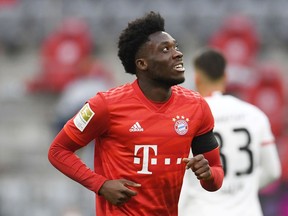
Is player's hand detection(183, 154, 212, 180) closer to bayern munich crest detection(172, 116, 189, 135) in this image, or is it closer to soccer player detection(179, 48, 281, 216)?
bayern munich crest detection(172, 116, 189, 135)

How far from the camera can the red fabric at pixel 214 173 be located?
576 cm

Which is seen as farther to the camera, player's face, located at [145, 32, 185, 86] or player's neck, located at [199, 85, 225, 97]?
player's neck, located at [199, 85, 225, 97]

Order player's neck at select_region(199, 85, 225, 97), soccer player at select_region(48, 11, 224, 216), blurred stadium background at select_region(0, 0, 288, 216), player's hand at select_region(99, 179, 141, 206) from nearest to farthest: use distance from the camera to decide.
A: player's hand at select_region(99, 179, 141, 206), soccer player at select_region(48, 11, 224, 216), player's neck at select_region(199, 85, 225, 97), blurred stadium background at select_region(0, 0, 288, 216)

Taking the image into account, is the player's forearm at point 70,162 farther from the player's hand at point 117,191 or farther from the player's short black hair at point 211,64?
the player's short black hair at point 211,64

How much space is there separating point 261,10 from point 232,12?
1.41ft

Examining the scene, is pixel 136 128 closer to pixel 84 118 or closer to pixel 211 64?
pixel 84 118

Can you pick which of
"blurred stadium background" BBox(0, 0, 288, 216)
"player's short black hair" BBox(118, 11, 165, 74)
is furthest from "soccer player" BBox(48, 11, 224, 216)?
"blurred stadium background" BBox(0, 0, 288, 216)

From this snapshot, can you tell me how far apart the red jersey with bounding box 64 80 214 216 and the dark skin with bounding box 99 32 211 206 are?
77 millimetres

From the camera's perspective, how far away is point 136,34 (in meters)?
5.72

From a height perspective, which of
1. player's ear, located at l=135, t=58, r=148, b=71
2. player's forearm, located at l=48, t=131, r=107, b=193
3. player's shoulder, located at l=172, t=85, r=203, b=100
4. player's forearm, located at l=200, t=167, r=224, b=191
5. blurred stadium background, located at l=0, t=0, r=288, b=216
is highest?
player's ear, located at l=135, t=58, r=148, b=71

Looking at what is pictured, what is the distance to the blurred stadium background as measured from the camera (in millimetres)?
13727

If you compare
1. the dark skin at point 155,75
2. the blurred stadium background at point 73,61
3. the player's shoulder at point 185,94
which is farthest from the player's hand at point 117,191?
the blurred stadium background at point 73,61

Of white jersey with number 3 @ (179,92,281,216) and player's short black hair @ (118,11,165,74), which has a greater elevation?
player's short black hair @ (118,11,165,74)

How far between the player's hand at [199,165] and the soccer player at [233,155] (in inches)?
59.0
